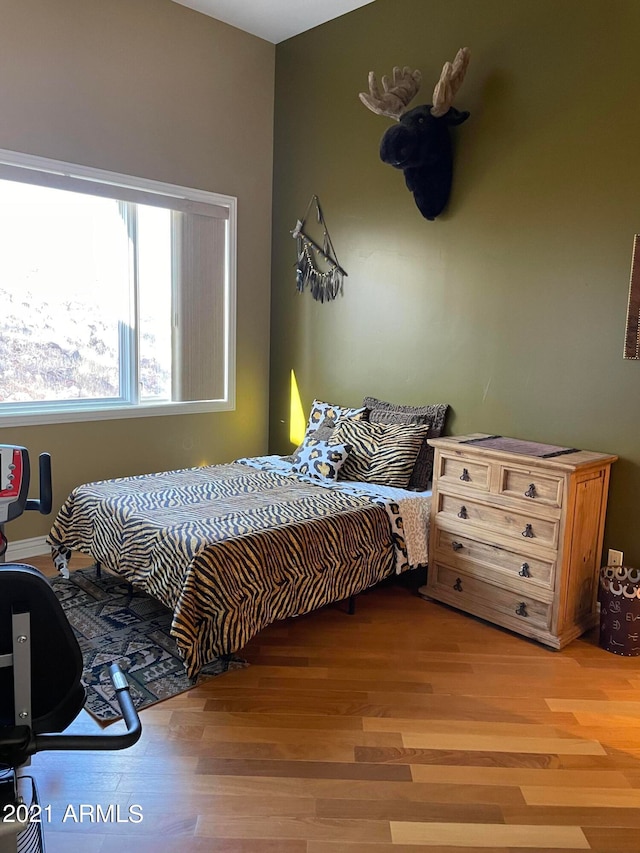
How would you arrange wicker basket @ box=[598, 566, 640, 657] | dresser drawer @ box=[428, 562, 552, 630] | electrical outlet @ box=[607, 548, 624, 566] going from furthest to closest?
electrical outlet @ box=[607, 548, 624, 566]
dresser drawer @ box=[428, 562, 552, 630]
wicker basket @ box=[598, 566, 640, 657]

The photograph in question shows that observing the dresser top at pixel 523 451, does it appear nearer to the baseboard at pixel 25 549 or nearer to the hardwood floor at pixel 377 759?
the hardwood floor at pixel 377 759

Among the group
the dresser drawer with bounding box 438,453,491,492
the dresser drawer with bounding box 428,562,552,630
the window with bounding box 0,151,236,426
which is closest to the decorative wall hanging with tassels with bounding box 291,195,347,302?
the window with bounding box 0,151,236,426

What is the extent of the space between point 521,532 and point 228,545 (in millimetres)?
1328

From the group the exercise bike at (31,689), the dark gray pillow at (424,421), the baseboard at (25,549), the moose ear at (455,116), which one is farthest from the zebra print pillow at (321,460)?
the exercise bike at (31,689)

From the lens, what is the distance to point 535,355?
3.27 m

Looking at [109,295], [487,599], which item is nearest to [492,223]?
[487,599]

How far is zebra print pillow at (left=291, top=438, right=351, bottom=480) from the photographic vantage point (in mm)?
3633

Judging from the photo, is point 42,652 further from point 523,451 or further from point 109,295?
point 109,295

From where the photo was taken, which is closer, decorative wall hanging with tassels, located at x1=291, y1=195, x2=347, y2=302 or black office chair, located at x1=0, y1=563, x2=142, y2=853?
black office chair, located at x1=0, y1=563, x2=142, y2=853

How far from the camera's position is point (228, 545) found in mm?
2594

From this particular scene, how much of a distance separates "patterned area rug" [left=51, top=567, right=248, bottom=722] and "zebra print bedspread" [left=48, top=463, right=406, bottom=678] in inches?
5.8

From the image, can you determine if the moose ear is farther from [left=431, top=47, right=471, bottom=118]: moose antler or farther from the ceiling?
the ceiling

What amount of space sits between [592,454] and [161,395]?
2.73m

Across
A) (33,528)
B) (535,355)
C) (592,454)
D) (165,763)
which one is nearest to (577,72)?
(535,355)
